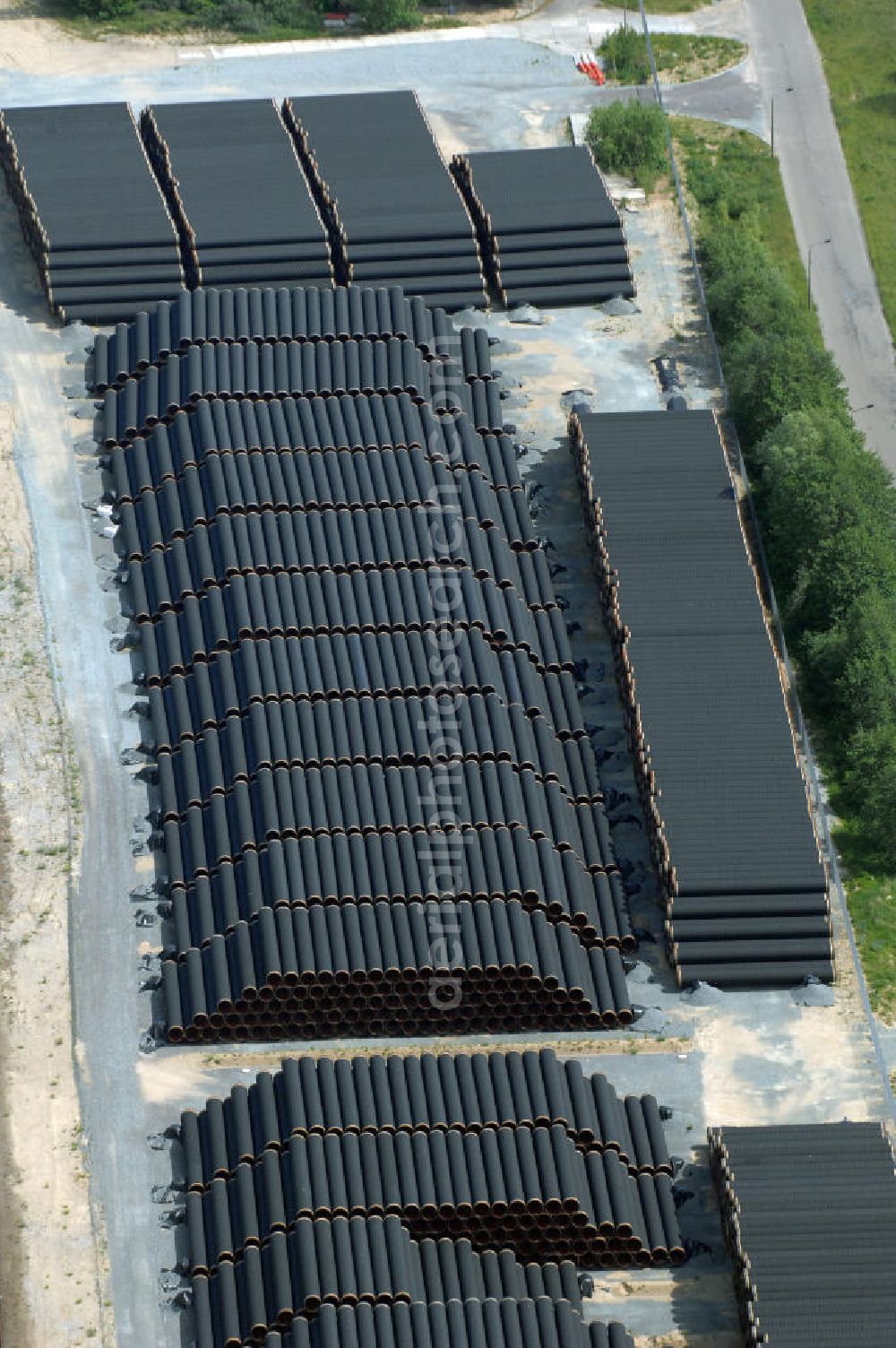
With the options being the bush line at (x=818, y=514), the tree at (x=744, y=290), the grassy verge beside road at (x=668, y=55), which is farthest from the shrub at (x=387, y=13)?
the tree at (x=744, y=290)

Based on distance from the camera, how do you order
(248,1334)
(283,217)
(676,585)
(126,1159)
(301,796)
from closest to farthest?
(248,1334) → (126,1159) → (301,796) → (676,585) → (283,217)

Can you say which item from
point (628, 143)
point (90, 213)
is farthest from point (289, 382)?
point (628, 143)

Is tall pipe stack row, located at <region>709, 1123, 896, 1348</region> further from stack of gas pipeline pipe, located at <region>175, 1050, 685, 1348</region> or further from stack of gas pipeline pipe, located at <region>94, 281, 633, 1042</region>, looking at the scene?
stack of gas pipeline pipe, located at <region>94, 281, 633, 1042</region>

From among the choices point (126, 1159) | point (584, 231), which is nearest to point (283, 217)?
point (584, 231)

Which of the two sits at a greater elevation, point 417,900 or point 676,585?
point 676,585

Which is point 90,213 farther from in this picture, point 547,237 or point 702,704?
point 702,704

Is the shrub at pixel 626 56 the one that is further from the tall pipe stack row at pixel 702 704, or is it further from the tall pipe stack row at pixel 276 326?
the tall pipe stack row at pixel 702 704

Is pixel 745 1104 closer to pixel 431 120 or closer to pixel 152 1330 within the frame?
pixel 152 1330
